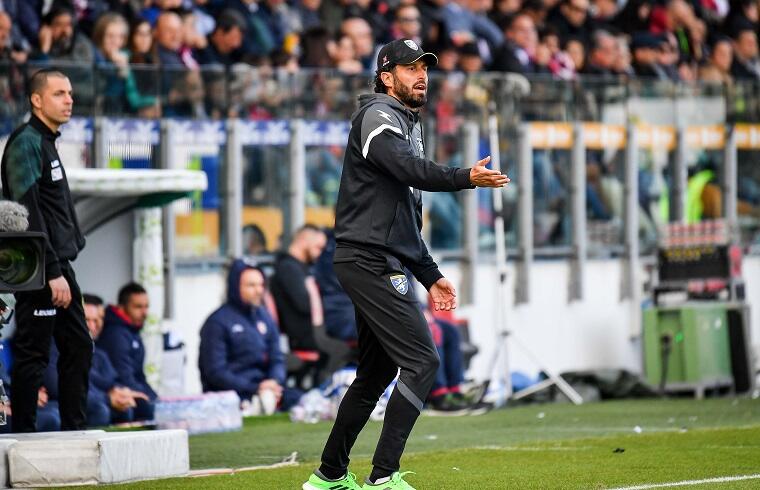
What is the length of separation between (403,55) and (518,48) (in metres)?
11.5

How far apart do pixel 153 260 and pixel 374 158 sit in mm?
6096

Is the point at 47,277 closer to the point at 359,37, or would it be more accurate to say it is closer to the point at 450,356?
the point at 450,356

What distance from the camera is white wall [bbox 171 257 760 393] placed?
16.7 m

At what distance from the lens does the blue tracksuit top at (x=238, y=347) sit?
45.0 ft

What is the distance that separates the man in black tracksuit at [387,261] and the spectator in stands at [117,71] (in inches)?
278

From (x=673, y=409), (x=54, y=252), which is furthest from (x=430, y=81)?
(x=54, y=252)

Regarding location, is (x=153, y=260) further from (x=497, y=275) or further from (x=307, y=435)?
(x=497, y=275)

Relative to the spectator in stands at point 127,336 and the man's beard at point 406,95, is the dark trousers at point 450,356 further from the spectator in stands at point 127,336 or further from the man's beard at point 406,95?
the man's beard at point 406,95

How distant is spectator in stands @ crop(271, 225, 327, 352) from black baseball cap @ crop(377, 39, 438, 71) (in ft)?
23.9

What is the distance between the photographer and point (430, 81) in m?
16.7

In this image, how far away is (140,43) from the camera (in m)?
15.1

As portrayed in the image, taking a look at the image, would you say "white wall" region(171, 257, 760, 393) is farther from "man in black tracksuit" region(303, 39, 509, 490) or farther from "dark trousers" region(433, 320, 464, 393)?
"man in black tracksuit" region(303, 39, 509, 490)

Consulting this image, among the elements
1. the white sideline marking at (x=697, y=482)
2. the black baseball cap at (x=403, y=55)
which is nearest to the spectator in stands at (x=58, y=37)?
the black baseball cap at (x=403, y=55)

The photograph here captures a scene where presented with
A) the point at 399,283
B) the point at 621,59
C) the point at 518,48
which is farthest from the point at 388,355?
the point at 621,59
